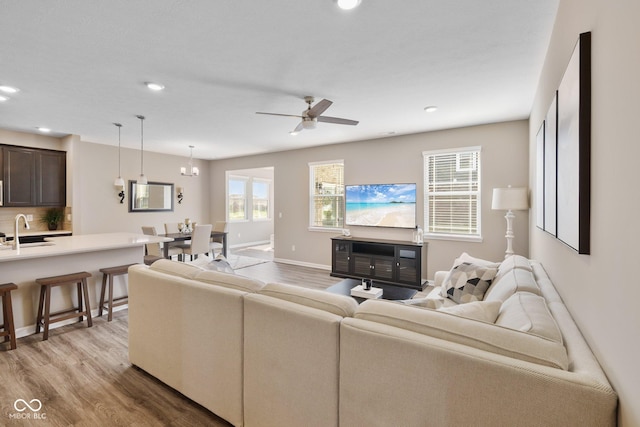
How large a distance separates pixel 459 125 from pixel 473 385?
14.7 ft

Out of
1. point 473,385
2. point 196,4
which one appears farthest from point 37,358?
point 473,385

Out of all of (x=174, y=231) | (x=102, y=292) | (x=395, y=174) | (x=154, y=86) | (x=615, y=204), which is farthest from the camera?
(x=174, y=231)

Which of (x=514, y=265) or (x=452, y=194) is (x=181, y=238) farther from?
(x=514, y=265)

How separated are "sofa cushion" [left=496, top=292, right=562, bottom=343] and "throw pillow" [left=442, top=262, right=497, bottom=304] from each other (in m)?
0.83

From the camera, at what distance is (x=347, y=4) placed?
1.87m

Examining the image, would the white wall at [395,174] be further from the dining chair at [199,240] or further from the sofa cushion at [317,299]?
the sofa cushion at [317,299]

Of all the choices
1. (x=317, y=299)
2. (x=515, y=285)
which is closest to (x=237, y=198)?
(x=317, y=299)

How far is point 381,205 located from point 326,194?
1.34m

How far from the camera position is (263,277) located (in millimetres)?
5629

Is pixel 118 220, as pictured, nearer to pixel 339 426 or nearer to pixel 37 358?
pixel 37 358

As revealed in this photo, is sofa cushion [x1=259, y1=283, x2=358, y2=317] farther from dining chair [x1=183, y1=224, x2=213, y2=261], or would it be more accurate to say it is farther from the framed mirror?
the framed mirror

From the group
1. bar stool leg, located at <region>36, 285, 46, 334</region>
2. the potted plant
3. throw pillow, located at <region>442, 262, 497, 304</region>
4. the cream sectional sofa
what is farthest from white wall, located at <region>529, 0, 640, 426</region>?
the potted plant

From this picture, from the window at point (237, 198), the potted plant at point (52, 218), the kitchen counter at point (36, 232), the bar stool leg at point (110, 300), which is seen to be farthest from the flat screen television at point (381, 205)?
the potted plant at point (52, 218)

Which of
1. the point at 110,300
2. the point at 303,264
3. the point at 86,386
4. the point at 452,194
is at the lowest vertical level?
the point at 86,386
